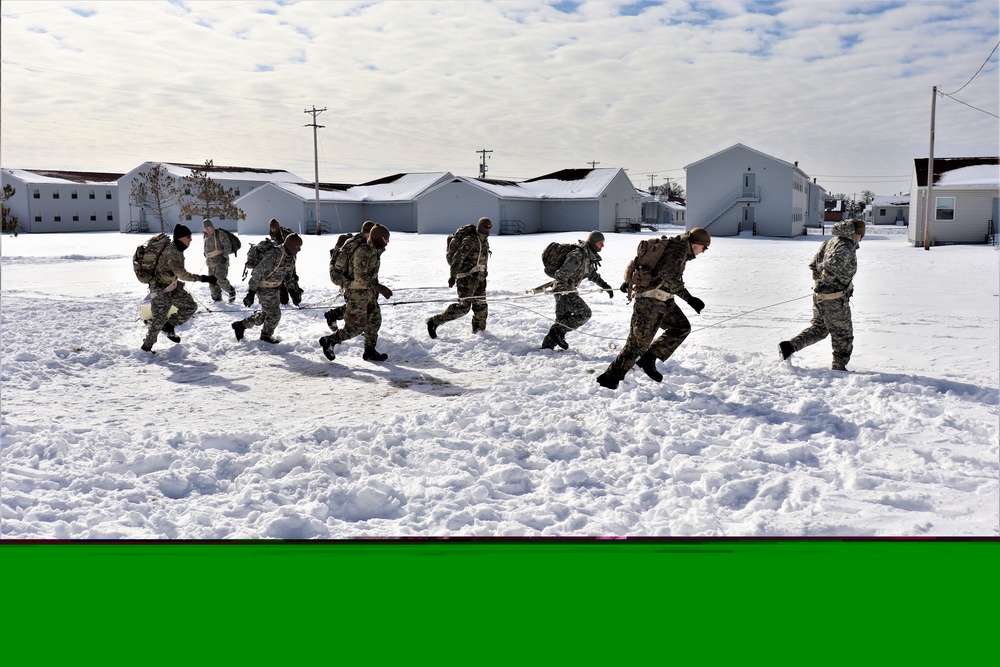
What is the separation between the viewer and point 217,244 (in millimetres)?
13898

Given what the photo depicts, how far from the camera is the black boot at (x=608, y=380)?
771cm

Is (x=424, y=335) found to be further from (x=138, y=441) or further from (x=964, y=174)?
(x=964, y=174)

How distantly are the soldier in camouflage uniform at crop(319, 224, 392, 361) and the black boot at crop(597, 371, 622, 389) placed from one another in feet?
9.80

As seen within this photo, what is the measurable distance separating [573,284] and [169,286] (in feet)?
17.4

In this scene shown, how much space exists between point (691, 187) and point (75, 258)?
2997 centimetres

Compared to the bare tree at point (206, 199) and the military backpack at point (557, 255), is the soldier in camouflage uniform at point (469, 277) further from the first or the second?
the bare tree at point (206, 199)

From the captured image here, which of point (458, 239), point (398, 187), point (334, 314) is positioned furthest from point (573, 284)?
point (398, 187)

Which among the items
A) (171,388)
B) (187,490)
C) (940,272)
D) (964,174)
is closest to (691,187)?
(964,174)

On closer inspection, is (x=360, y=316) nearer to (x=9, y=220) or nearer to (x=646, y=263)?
(x=646, y=263)

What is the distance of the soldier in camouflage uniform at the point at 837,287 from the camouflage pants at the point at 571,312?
9.31 feet

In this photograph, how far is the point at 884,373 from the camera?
26.8ft

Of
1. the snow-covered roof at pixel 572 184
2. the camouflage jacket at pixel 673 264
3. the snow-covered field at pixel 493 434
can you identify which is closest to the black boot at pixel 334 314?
the snow-covered field at pixel 493 434

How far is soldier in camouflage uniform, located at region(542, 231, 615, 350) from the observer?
9914mm

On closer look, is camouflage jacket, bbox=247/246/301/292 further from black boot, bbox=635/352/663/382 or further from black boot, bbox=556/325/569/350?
black boot, bbox=635/352/663/382
